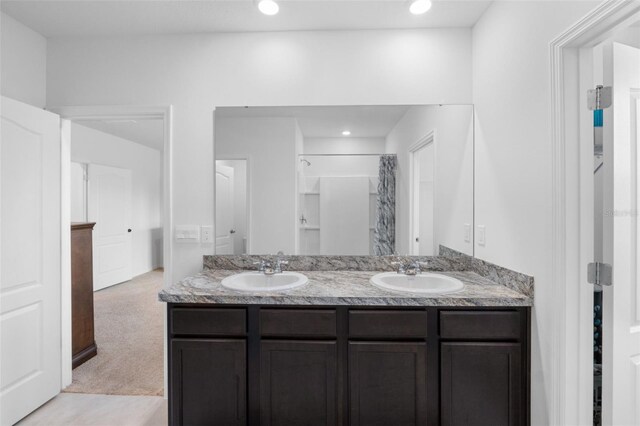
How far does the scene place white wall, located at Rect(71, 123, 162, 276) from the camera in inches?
190

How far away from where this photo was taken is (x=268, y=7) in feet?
6.11

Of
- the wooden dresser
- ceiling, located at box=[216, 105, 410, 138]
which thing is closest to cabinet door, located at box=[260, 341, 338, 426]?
ceiling, located at box=[216, 105, 410, 138]

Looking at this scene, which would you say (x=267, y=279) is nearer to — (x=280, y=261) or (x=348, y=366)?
(x=280, y=261)

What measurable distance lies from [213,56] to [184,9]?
303mm

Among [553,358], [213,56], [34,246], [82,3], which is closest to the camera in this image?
[553,358]

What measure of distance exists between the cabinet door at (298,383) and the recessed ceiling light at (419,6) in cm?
191

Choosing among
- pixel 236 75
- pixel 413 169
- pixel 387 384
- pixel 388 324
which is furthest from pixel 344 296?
pixel 236 75

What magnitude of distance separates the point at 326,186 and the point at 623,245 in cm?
151

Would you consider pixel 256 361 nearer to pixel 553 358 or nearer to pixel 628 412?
pixel 553 358

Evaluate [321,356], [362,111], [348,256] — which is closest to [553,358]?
[321,356]

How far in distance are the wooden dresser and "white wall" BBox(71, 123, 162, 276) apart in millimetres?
2609

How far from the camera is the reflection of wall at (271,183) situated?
2195 millimetres

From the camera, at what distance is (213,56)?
2164mm

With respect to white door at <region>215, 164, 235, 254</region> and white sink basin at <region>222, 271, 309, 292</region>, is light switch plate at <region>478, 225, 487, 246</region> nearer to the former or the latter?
white sink basin at <region>222, 271, 309, 292</region>
